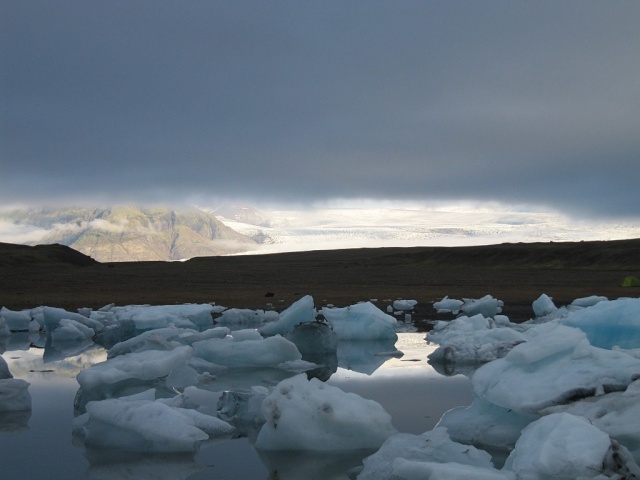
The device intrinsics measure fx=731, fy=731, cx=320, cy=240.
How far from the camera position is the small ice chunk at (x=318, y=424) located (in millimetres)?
4754

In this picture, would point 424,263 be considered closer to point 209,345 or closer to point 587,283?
point 587,283

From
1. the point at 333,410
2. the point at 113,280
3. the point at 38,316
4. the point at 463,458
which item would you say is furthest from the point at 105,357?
the point at 113,280

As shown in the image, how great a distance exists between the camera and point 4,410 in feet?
19.1

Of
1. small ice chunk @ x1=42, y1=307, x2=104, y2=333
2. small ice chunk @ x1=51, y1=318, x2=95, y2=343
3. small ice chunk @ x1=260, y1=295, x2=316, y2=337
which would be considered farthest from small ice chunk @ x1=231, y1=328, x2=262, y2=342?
small ice chunk @ x1=42, y1=307, x2=104, y2=333

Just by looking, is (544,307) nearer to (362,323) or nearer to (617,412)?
(362,323)

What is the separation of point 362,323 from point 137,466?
6788 millimetres

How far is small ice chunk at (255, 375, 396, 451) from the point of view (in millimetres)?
4754

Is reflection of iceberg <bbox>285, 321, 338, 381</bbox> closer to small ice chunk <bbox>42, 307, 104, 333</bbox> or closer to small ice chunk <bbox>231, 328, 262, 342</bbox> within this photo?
small ice chunk <bbox>231, 328, 262, 342</bbox>

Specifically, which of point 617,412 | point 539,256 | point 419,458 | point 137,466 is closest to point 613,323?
point 617,412

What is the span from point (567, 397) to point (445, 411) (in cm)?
133

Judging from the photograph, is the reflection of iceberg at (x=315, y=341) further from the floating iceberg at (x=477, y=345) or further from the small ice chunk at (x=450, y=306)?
the small ice chunk at (x=450, y=306)

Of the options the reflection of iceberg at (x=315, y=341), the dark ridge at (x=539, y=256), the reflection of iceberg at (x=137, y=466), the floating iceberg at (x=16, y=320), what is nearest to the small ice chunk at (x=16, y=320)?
the floating iceberg at (x=16, y=320)

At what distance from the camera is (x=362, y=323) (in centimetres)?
1099

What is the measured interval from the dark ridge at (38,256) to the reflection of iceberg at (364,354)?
31713 mm
